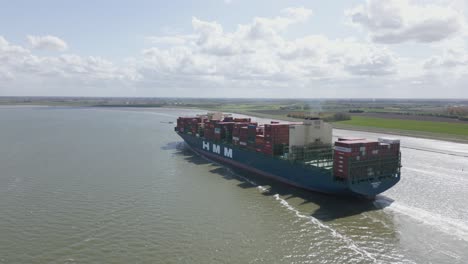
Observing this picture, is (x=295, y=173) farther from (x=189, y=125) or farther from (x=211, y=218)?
(x=189, y=125)

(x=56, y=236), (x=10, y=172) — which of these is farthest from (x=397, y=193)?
(x=10, y=172)

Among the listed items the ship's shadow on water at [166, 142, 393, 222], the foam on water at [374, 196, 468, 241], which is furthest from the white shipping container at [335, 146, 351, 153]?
the foam on water at [374, 196, 468, 241]

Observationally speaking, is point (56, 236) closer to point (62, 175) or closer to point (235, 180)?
point (62, 175)

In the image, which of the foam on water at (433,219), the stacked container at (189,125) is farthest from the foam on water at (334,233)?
the stacked container at (189,125)

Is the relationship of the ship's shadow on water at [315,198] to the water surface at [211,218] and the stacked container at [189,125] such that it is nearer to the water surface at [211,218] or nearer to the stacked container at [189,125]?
the water surface at [211,218]

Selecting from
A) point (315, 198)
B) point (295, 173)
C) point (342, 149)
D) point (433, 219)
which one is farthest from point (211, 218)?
point (433, 219)

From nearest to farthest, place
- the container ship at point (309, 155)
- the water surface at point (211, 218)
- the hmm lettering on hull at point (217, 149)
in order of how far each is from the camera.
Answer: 1. the water surface at point (211, 218)
2. the container ship at point (309, 155)
3. the hmm lettering on hull at point (217, 149)

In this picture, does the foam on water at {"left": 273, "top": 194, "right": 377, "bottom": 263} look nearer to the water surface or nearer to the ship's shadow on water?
the water surface
